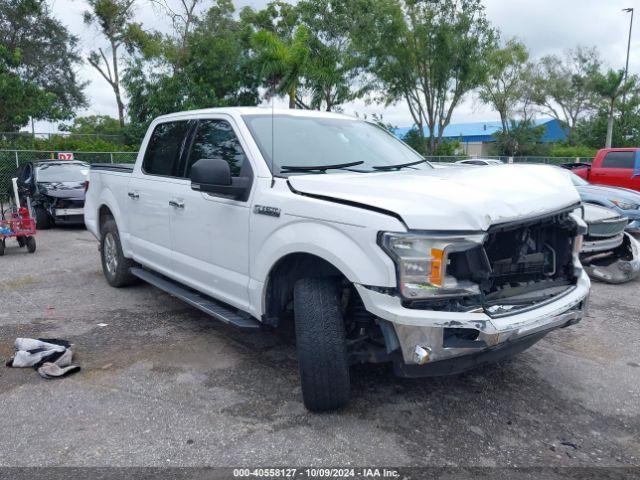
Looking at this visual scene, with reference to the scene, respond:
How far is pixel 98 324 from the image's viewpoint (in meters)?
5.43

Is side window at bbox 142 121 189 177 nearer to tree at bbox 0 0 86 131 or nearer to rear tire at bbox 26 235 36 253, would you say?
rear tire at bbox 26 235 36 253

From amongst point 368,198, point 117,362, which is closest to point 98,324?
point 117,362

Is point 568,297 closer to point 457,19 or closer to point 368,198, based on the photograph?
point 368,198

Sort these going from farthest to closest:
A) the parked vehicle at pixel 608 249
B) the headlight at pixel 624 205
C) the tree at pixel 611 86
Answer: the tree at pixel 611 86 → the headlight at pixel 624 205 → the parked vehicle at pixel 608 249

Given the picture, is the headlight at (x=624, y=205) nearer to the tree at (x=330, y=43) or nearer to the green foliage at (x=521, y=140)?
the tree at (x=330, y=43)

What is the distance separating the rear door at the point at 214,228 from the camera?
13.4 ft

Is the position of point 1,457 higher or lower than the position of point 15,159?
lower

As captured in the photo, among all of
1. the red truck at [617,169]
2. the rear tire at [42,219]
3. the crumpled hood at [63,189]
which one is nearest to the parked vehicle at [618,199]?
the red truck at [617,169]

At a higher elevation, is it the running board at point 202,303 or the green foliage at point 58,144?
the green foliage at point 58,144

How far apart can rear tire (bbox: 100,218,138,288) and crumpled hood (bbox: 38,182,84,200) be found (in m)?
6.39

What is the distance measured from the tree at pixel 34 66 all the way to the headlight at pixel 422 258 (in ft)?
64.9

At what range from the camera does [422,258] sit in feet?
9.86

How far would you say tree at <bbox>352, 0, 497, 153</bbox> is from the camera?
2772cm

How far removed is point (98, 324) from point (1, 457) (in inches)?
94.6
